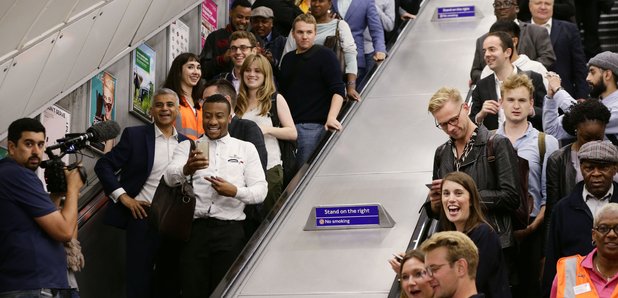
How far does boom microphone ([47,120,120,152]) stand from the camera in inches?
339

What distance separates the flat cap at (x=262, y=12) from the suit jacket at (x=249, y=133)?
3514mm

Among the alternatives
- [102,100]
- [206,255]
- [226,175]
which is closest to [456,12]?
[102,100]

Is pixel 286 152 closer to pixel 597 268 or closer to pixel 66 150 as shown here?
pixel 66 150

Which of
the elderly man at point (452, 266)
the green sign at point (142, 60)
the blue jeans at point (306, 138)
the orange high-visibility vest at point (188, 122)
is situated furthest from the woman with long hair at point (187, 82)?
the elderly man at point (452, 266)

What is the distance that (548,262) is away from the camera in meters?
8.25

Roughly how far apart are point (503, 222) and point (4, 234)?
10.6 ft

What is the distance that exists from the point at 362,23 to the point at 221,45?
1.73m

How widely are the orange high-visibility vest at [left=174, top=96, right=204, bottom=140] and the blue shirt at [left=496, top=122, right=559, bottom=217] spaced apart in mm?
2838

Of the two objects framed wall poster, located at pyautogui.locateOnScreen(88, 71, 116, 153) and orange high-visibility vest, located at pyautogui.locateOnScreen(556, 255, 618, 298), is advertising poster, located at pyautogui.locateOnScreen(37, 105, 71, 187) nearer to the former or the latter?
framed wall poster, located at pyautogui.locateOnScreen(88, 71, 116, 153)

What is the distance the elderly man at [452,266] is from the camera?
22.1 ft

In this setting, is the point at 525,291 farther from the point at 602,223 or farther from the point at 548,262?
the point at 602,223

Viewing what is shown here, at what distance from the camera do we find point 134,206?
31.9 ft

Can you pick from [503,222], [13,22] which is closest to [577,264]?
[503,222]

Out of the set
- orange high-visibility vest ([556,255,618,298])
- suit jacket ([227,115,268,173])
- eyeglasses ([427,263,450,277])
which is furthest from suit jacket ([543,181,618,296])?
suit jacket ([227,115,268,173])
